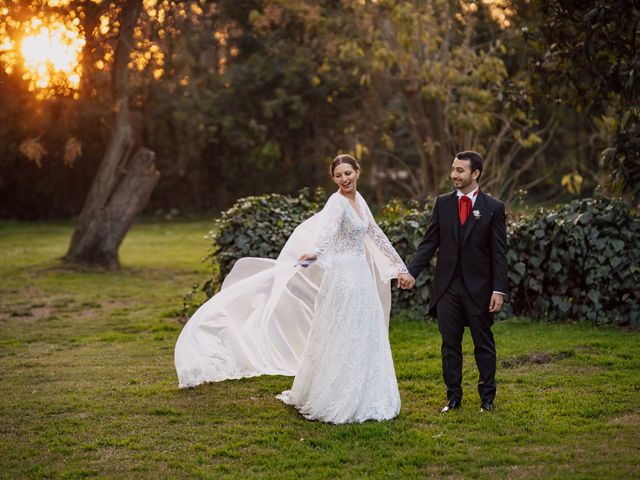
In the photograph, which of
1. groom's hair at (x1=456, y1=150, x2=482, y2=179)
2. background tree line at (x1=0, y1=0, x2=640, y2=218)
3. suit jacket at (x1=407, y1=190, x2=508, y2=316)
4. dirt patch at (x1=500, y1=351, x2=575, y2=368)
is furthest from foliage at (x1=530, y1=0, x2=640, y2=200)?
background tree line at (x1=0, y1=0, x2=640, y2=218)

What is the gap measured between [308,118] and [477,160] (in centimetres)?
2259

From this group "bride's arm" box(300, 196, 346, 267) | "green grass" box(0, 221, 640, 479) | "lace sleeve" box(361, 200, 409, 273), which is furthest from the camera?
"lace sleeve" box(361, 200, 409, 273)

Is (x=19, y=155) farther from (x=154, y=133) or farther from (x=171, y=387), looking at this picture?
(x=171, y=387)

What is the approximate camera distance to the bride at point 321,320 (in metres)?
6.11

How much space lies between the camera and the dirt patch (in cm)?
773

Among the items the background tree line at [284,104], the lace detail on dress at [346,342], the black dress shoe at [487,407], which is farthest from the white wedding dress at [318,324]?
the background tree line at [284,104]

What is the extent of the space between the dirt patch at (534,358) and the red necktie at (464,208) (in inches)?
82.2

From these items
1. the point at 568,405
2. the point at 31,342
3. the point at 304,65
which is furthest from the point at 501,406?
the point at 304,65

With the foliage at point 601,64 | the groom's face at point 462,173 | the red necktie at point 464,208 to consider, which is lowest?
the red necktie at point 464,208

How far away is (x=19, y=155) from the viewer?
27641 millimetres

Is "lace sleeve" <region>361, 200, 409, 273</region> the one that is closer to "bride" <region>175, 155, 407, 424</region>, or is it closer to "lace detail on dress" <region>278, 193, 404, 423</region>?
"bride" <region>175, 155, 407, 424</region>

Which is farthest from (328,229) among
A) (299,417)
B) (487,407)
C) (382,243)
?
(487,407)

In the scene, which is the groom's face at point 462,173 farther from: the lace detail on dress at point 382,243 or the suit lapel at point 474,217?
the lace detail on dress at point 382,243

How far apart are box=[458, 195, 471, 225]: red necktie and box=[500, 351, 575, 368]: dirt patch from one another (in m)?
2.09
